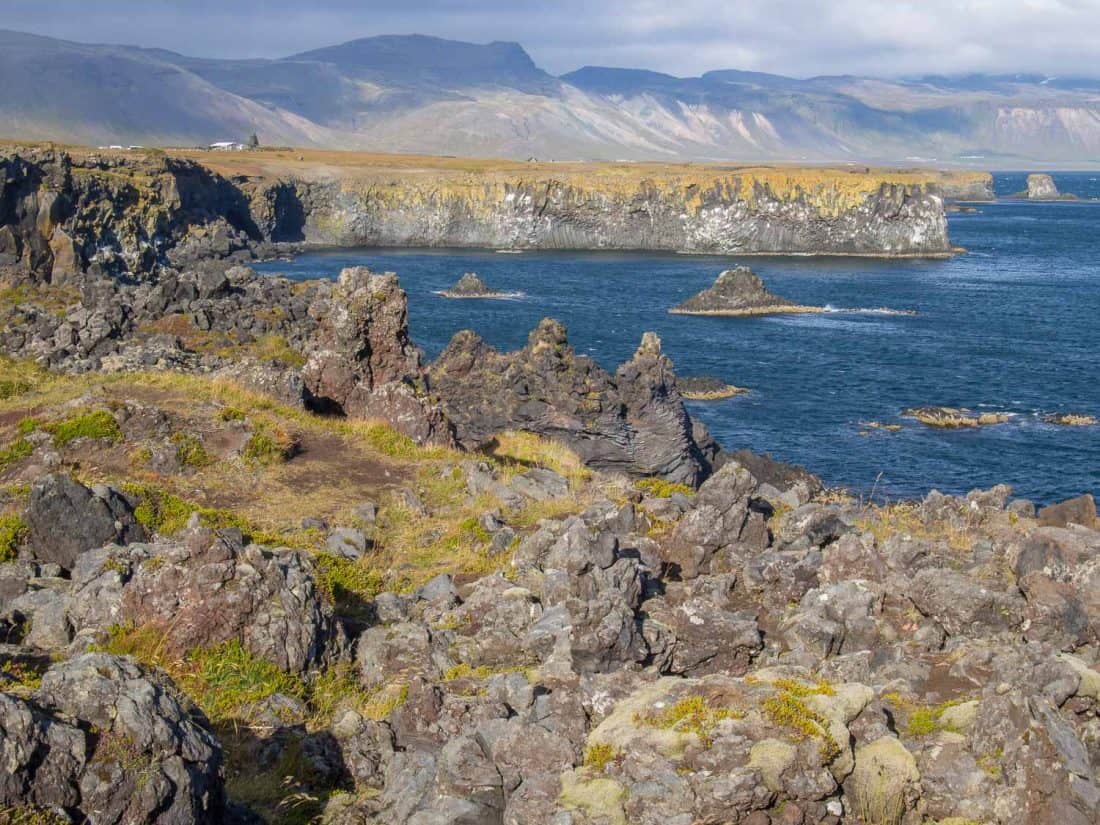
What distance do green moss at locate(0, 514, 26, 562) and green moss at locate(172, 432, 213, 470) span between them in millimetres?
5267

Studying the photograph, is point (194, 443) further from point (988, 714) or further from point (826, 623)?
point (988, 714)

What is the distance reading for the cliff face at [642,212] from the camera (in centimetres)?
14412

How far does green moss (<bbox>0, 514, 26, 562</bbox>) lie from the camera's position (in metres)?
15.5

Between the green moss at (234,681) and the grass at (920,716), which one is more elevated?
the grass at (920,716)

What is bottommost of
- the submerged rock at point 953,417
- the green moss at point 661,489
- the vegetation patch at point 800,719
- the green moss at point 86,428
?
the submerged rock at point 953,417

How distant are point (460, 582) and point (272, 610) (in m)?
4.70

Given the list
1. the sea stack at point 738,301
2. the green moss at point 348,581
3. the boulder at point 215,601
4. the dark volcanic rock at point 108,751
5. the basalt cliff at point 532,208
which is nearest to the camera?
the dark volcanic rock at point 108,751

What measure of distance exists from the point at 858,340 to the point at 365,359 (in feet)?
200

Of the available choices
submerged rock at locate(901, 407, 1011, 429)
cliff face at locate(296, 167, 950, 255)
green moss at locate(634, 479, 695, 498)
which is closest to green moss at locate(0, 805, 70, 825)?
green moss at locate(634, 479, 695, 498)

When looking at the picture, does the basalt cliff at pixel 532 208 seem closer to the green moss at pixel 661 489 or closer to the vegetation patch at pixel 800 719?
the green moss at pixel 661 489

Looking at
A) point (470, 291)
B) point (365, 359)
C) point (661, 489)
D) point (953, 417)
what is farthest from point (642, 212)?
point (661, 489)

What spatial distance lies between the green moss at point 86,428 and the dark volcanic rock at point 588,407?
16.6 m

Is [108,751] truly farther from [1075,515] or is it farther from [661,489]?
[1075,515]

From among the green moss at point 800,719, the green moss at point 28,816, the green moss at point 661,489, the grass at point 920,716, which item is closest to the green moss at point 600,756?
the green moss at point 800,719
